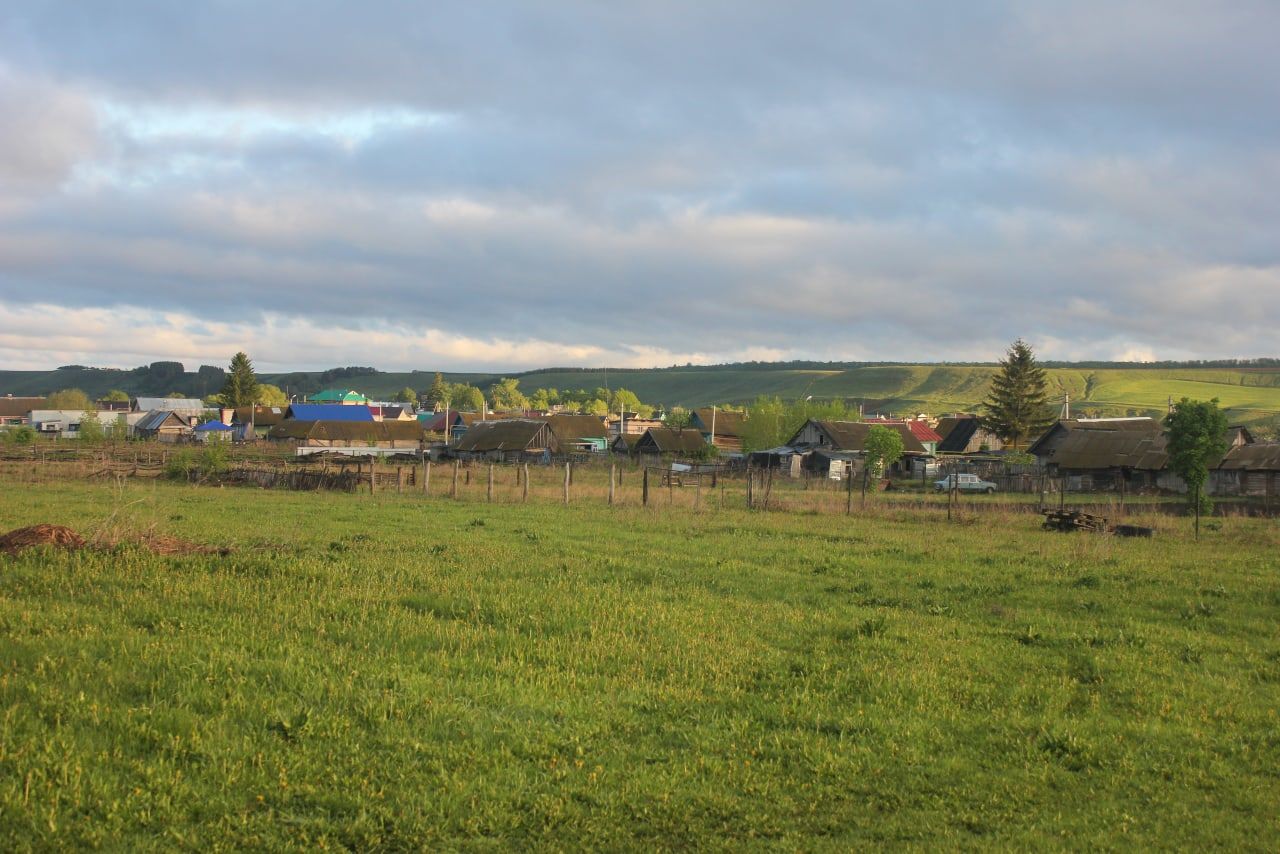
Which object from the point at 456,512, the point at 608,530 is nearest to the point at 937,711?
the point at 608,530

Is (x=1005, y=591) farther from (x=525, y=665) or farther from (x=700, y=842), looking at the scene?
(x=700, y=842)

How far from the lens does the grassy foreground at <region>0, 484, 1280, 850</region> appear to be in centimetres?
646

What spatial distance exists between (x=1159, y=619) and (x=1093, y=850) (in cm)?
946

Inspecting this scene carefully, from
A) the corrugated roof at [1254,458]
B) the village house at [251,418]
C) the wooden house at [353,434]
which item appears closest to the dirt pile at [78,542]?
the corrugated roof at [1254,458]

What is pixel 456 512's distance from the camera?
97.3ft

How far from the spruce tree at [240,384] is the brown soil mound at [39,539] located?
130245 mm

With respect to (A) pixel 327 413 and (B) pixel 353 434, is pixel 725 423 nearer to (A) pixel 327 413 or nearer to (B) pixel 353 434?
(B) pixel 353 434

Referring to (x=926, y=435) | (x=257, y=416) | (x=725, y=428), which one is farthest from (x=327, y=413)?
(x=926, y=435)

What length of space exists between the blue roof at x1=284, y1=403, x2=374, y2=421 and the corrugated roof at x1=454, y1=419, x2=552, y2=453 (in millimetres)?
33025

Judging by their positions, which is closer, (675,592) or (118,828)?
(118,828)

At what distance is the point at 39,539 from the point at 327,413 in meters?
113

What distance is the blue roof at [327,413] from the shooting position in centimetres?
12031

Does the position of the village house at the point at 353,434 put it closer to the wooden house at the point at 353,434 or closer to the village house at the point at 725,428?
the wooden house at the point at 353,434

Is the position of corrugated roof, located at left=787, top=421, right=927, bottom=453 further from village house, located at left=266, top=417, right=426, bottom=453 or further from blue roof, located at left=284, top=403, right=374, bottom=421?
blue roof, located at left=284, top=403, right=374, bottom=421
